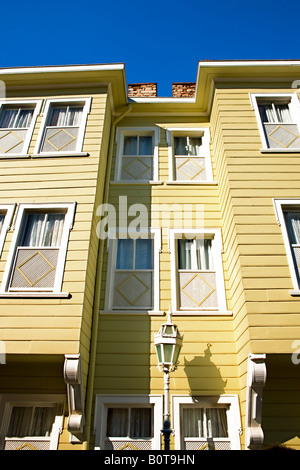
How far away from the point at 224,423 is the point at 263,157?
475cm

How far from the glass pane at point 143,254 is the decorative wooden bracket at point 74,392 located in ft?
7.94

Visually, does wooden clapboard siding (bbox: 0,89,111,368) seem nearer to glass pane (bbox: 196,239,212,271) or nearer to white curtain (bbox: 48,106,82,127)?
white curtain (bbox: 48,106,82,127)

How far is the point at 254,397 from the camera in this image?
472 cm

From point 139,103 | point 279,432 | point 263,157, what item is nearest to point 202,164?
point 263,157

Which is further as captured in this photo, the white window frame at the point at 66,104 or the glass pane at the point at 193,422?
the white window frame at the point at 66,104

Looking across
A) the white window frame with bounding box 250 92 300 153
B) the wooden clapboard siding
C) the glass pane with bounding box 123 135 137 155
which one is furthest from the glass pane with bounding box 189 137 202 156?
the wooden clapboard siding

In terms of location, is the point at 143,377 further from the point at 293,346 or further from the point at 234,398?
the point at 293,346

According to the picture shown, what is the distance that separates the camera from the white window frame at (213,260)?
19.9 ft

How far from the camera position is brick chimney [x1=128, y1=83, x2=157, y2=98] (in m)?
9.23

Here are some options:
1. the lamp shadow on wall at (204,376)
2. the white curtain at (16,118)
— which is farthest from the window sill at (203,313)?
the white curtain at (16,118)

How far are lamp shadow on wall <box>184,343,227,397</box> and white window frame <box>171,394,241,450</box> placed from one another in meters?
0.09

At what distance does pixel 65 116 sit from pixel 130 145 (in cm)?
171

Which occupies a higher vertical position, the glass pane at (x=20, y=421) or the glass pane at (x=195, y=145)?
the glass pane at (x=195, y=145)

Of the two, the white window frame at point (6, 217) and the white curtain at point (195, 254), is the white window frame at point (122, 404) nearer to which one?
the white curtain at point (195, 254)
